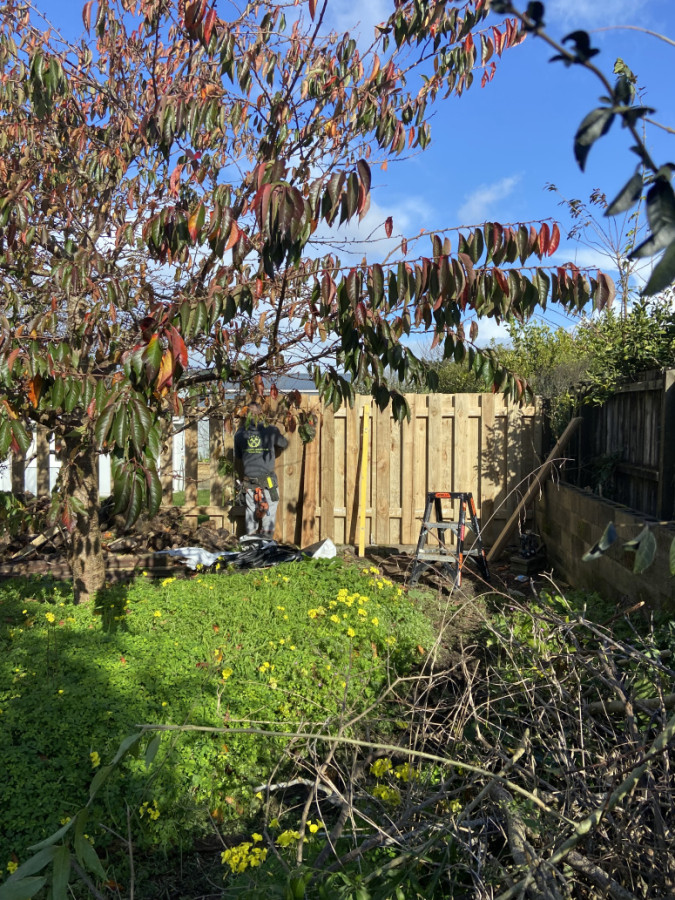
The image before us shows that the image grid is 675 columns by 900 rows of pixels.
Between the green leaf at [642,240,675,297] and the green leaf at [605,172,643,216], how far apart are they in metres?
0.09

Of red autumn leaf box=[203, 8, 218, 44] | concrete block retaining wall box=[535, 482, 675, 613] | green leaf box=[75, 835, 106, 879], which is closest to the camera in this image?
green leaf box=[75, 835, 106, 879]

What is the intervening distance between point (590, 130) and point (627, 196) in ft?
0.33

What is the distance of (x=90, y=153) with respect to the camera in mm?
5215

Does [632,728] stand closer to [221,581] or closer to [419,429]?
[221,581]

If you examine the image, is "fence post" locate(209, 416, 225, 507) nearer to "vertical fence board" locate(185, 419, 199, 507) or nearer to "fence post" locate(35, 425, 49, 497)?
"vertical fence board" locate(185, 419, 199, 507)

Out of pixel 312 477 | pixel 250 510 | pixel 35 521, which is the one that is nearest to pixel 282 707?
pixel 35 521

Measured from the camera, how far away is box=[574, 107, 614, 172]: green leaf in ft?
2.52

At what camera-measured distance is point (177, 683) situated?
3.83 meters

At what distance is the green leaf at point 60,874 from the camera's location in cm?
96

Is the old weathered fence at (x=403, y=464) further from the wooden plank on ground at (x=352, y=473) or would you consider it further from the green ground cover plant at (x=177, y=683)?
the green ground cover plant at (x=177, y=683)

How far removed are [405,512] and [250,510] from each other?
6.71ft

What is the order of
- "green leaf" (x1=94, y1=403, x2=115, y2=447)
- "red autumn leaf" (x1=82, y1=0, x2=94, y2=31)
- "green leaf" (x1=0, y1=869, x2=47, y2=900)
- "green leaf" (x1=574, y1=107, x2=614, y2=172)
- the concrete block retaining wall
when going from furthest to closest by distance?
"red autumn leaf" (x1=82, y1=0, x2=94, y2=31), the concrete block retaining wall, "green leaf" (x1=94, y1=403, x2=115, y2=447), "green leaf" (x1=0, y1=869, x2=47, y2=900), "green leaf" (x1=574, y1=107, x2=614, y2=172)

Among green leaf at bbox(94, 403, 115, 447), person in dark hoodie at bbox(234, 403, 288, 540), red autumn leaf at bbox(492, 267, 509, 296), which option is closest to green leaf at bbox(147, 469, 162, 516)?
green leaf at bbox(94, 403, 115, 447)

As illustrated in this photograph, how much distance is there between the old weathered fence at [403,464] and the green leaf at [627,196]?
26.7ft
